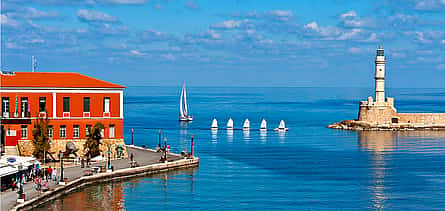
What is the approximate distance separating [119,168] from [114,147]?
5.76 metres

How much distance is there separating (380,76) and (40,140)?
274 ft

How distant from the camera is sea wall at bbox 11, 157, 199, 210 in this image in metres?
A: 49.7

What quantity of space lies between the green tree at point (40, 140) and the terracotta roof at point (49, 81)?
160 inches

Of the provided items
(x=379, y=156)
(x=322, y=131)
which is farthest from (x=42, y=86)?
(x=322, y=131)

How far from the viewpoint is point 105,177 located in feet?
202

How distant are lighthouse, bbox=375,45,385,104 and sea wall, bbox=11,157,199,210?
67.1m

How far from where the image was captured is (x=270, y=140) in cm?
11262

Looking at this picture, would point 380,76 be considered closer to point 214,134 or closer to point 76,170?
point 214,134

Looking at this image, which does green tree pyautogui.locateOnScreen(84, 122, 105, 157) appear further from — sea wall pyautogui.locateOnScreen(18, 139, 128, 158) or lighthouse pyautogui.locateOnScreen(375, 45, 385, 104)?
lighthouse pyautogui.locateOnScreen(375, 45, 385, 104)

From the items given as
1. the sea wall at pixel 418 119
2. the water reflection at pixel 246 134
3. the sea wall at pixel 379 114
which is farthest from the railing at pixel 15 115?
the sea wall at pixel 418 119

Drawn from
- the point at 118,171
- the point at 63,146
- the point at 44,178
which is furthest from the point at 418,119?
the point at 44,178

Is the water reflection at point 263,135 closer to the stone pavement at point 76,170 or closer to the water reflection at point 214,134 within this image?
the water reflection at point 214,134

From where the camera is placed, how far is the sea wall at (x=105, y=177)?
163ft

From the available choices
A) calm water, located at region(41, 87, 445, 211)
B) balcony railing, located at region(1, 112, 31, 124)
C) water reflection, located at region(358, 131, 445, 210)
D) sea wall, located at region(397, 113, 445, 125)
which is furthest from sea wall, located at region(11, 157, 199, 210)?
sea wall, located at region(397, 113, 445, 125)
